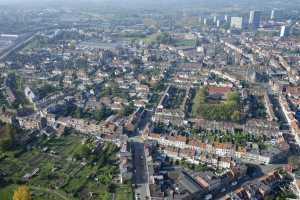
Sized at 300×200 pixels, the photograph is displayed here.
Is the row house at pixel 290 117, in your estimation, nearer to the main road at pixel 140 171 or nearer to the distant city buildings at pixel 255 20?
the main road at pixel 140 171

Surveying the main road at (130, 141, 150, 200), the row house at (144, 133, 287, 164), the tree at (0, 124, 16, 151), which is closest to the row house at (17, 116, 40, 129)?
the tree at (0, 124, 16, 151)

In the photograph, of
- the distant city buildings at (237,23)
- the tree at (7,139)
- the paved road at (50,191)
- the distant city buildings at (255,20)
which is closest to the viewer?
the paved road at (50,191)

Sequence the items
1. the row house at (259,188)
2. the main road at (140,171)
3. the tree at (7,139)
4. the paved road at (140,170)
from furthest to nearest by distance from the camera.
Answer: the tree at (7,139) < the paved road at (140,170) < the main road at (140,171) < the row house at (259,188)

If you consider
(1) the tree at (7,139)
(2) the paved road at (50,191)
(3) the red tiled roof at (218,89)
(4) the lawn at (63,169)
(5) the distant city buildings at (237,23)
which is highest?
(5) the distant city buildings at (237,23)

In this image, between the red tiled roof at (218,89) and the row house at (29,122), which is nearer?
the row house at (29,122)

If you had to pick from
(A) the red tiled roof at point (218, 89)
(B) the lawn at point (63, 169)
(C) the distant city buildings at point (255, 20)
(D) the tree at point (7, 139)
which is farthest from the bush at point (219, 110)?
(C) the distant city buildings at point (255, 20)

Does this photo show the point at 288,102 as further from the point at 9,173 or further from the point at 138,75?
the point at 9,173

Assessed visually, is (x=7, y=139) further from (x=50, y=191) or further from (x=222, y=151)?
(x=222, y=151)

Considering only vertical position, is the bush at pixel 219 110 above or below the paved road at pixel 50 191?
above

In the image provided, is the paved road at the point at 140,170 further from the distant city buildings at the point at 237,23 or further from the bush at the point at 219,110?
the distant city buildings at the point at 237,23

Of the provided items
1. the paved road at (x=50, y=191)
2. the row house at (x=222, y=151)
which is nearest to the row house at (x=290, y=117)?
the row house at (x=222, y=151)

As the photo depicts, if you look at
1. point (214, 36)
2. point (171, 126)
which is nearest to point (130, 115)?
point (171, 126)
